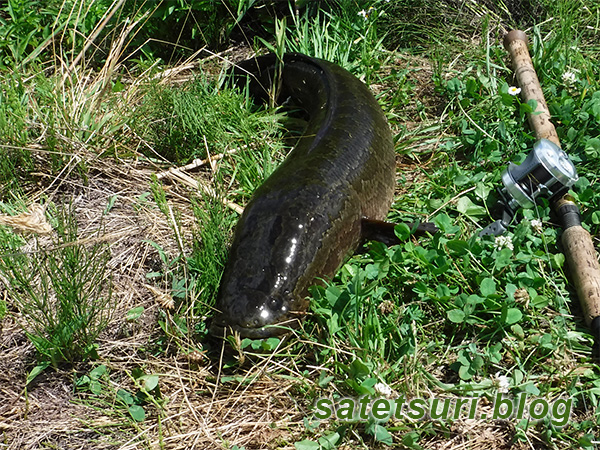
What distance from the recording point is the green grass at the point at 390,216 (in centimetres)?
278

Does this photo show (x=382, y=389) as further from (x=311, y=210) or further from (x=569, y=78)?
(x=569, y=78)

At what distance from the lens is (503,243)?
3.22 meters

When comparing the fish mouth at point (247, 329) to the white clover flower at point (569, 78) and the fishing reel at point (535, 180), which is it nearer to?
the fishing reel at point (535, 180)

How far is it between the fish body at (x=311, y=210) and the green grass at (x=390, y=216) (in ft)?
0.32

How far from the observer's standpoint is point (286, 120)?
14.5 ft

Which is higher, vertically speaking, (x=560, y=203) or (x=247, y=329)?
(x=560, y=203)

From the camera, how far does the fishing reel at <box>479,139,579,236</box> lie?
3.37 meters

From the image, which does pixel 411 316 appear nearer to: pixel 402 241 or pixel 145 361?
pixel 402 241

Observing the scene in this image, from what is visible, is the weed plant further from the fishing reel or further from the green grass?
the fishing reel

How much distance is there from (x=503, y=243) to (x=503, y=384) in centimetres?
78

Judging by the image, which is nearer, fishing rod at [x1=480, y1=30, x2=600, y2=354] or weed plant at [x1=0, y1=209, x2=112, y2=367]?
weed plant at [x1=0, y1=209, x2=112, y2=367]

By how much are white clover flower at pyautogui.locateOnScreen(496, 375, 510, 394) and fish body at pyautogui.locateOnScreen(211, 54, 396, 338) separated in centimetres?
88

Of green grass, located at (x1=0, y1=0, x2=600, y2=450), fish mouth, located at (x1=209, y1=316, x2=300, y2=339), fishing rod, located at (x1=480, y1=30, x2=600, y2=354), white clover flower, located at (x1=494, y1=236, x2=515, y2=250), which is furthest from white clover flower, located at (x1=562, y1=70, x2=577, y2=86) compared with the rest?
fish mouth, located at (x1=209, y1=316, x2=300, y2=339)

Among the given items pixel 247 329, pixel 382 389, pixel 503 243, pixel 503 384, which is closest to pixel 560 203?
pixel 503 243
